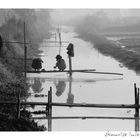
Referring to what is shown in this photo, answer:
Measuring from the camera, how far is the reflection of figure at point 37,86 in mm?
26153

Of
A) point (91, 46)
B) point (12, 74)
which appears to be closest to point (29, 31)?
point (91, 46)

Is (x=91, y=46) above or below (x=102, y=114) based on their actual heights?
above

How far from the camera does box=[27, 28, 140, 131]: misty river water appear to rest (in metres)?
19.1

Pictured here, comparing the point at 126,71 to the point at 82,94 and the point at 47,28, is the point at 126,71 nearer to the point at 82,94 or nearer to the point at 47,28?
the point at 82,94

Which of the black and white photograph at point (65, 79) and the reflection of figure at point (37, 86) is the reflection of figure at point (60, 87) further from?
the reflection of figure at point (37, 86)

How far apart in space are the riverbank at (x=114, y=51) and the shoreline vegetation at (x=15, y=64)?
656cm

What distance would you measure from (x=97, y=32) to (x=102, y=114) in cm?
4027

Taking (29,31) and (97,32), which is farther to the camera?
(97,32)

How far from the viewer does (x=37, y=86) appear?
27.7 metres

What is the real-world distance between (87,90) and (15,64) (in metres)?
6.36

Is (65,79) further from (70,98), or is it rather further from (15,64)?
(70,98)

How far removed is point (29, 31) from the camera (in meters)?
42.9

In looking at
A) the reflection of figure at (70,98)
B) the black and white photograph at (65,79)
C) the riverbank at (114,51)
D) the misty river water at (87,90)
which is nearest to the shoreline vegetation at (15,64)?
the black and white photograph at (65,79)

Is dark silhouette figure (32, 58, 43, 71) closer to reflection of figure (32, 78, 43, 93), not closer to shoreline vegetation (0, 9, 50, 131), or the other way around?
reflection of figure (32, 78, 43, 93)
